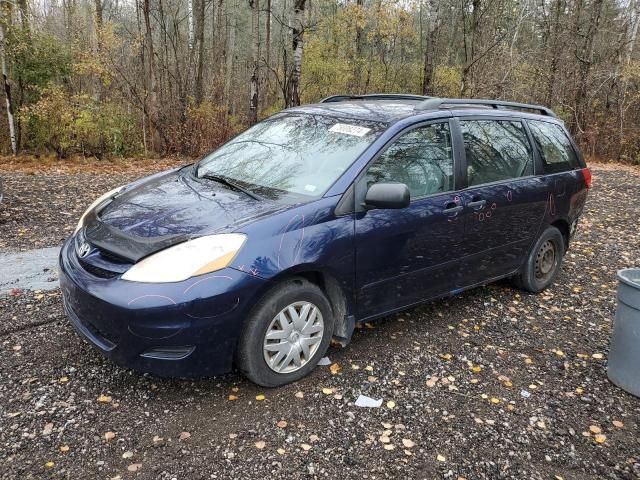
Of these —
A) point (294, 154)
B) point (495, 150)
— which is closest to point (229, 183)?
point (294, 154)

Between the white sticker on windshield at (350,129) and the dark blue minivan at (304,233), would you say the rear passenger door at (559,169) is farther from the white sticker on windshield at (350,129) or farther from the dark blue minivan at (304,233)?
the white sticker on windshield at (350,129)

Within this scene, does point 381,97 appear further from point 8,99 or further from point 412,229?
point 8,99

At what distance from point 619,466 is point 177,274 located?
8.88ft

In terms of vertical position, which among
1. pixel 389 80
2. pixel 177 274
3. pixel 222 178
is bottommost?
pixel 177 274

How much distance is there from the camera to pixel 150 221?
10.6 feet

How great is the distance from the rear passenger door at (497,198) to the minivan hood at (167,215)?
180 centimetres

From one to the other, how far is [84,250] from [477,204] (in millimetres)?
2963

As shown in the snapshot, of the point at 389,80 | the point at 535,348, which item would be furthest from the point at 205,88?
the point at 535,348

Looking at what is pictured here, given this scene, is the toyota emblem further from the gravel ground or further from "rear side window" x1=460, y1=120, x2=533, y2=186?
"rear side window" x1=460, y1=120, x2=533, y2=186

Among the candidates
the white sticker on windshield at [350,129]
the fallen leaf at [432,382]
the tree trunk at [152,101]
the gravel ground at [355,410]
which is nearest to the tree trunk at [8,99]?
the tree trunk at [152,101]

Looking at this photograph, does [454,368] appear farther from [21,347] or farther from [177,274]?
[21,347]

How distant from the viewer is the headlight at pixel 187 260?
286cm

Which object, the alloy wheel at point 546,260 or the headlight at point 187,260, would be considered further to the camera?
the alloy wheel at point 546,260

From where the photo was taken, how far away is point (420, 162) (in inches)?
155
